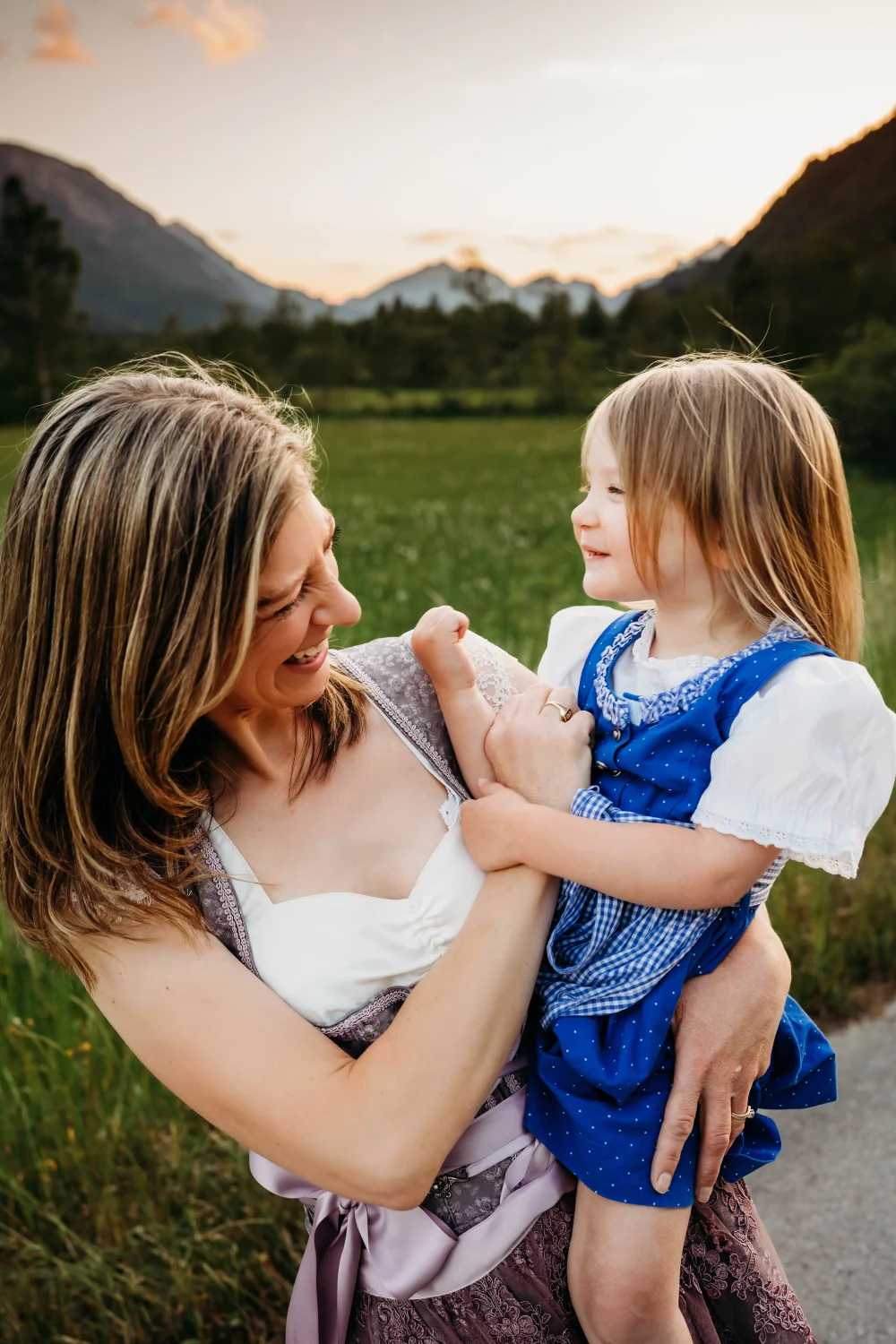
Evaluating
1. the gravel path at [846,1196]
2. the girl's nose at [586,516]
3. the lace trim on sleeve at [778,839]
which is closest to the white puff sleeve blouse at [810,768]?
the lace trim on sleeve at [778,839]

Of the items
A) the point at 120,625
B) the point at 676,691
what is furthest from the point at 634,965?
the point at 120,625

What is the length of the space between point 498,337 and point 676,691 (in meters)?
25.3

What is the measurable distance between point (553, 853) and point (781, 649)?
0.41 metres

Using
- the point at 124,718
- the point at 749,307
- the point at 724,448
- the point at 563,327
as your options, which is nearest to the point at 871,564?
the point at 724,448

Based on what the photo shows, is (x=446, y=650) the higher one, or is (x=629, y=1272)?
(x=446, y=650)

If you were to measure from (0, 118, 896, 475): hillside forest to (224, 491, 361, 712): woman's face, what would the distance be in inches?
669

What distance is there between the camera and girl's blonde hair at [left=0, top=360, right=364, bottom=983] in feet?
→ 4.14

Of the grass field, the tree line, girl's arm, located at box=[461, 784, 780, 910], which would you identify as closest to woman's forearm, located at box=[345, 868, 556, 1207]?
girl's arm, located at box=[461, 784, 780, 910]

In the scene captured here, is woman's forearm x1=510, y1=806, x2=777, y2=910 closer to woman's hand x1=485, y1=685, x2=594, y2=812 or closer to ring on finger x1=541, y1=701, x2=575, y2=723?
woman's hand x1=485, y1=685, x2=594, y2=812

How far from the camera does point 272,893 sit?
4.56 ft

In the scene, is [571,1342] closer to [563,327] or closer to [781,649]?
[781,649]

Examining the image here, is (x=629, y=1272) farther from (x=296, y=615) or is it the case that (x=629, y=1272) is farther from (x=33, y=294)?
(x=33, y=294)

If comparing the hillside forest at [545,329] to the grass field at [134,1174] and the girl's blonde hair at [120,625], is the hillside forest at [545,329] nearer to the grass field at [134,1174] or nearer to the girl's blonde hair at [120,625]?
the grass field at [134,1174]

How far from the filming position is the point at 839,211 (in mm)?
22016
